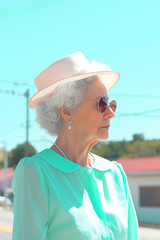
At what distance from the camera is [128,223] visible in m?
2.01

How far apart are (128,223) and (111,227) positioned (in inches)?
8.9

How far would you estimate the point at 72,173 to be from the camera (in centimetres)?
183

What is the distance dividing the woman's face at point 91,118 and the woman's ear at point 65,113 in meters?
0.03

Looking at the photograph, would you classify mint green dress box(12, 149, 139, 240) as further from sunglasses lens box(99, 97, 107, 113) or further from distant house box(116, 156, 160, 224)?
distant house box(116, 156, 160, 224)

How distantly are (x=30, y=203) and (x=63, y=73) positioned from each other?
708 millimetres

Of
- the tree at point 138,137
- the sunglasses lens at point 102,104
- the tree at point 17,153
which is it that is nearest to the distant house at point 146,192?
the sunglasses lens at point 102,104

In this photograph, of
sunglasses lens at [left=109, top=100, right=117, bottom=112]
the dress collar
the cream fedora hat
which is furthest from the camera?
sunglasses lens at [left=109, top=100, right=117, bottom=112]

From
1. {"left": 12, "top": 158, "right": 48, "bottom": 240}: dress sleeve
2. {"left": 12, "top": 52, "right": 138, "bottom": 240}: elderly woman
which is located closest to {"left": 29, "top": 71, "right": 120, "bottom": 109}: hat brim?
{"left": 12, "top": 52, "right": 138, "bottom": 240}: elderly woman

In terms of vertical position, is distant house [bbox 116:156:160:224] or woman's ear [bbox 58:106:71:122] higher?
woman's ear [bbox 58:106:71:122]

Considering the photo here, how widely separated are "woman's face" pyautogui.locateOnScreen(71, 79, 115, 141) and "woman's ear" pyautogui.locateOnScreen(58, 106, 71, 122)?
28 mm

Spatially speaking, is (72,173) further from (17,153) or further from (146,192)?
(17,153)

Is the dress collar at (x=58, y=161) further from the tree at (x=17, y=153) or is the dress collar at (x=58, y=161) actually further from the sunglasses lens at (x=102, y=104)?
the tree at (x=17, y=153)

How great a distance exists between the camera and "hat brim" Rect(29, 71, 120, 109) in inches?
75.8

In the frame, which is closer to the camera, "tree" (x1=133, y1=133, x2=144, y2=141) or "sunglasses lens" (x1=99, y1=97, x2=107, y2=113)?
"sunglasses lens" (x1=99, y1=97, x2=107, y2=113)
